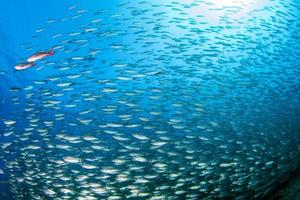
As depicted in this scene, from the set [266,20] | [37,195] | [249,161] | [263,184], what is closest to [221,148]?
[249,161]

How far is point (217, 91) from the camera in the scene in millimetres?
11438

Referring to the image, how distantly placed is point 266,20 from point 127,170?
7.71 metres

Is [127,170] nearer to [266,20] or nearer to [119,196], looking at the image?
[119,196]

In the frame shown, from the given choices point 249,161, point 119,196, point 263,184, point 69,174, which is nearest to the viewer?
point 263,184

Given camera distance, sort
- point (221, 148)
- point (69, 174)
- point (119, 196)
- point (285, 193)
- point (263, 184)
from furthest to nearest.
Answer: point (69, 174) < point (119, 196) < point (221, 148) < point (263, 184) < point (285, 193)

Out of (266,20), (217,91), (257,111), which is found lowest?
(257,111)

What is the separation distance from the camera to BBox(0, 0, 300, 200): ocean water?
8938mm

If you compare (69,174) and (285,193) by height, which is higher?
(285,193)

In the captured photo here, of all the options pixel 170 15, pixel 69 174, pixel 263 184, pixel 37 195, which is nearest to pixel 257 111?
pixel 263 184

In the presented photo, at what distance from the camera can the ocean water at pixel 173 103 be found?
894 centimetres

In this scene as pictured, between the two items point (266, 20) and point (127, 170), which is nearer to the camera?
point (127, 170)

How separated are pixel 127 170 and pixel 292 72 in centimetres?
725

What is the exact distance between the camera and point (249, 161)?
9.08 m

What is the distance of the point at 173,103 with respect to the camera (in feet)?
31.1
